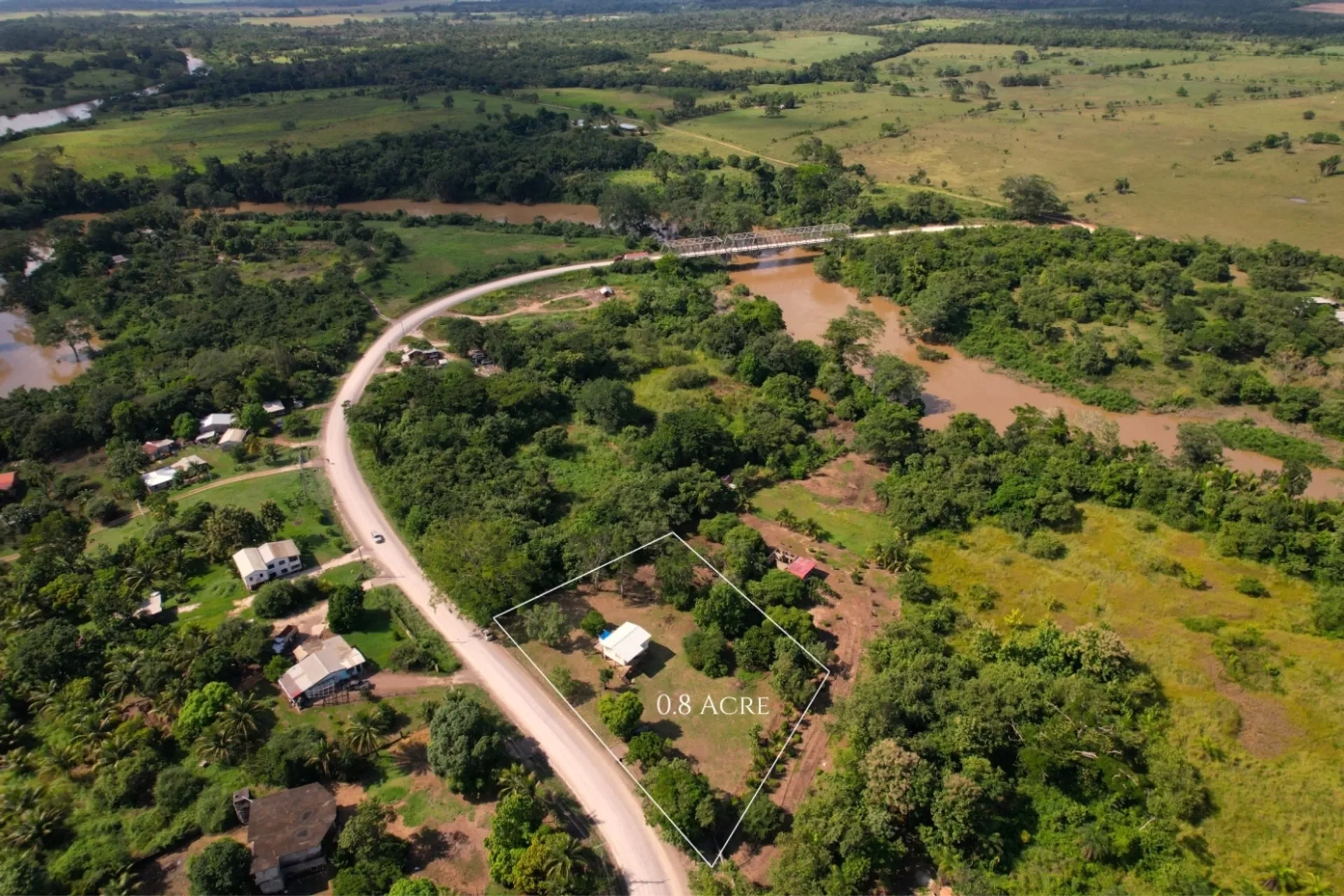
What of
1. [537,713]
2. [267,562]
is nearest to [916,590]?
[537,713]

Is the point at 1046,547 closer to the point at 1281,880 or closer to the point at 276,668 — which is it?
the point at 1281,880

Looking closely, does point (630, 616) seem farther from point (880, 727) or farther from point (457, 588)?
point (880, 727)

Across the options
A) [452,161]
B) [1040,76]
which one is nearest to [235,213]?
[452,161]

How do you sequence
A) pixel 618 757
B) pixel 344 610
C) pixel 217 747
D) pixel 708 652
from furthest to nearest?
1. pixel 344 610
2. pixel 708 652
3. pixel 618 757
4. pixel 217 747

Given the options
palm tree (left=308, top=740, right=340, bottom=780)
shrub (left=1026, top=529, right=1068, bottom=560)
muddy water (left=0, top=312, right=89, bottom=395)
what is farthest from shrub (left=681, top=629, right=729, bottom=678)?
muddy water (left=0, top=312, right=89, bottom=395)

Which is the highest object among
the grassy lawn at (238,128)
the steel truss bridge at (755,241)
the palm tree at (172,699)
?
the grassy lawn at (238,128)

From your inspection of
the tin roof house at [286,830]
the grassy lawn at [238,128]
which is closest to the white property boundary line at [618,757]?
the tin roof house at [286,830]

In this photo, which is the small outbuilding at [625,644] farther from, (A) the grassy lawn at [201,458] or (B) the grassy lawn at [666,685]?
(A) the grassy lawn at [201,458]
